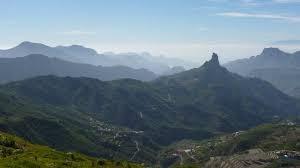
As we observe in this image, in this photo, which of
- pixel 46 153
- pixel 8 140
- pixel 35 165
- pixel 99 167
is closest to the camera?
pixel 35 165

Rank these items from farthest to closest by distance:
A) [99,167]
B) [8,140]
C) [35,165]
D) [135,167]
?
[135,167] < [8,140] < [99,167] < [35,165]

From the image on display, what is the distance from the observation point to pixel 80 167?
2421 inches

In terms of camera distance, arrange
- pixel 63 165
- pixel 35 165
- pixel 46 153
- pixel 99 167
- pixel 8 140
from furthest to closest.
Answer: pixel 8 140
pixel 46 153
pixel 99 167
pixel 63 165
pixel 35 165

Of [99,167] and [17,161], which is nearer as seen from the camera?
[17,161]

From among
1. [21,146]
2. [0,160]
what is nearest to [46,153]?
[21,146]

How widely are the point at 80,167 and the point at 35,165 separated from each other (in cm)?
773

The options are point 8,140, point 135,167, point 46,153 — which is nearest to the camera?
point 46,153

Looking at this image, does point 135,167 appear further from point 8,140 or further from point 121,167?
point 8,140

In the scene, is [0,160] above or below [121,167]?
above

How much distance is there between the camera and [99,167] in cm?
6738

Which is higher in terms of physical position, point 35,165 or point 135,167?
point 35,165

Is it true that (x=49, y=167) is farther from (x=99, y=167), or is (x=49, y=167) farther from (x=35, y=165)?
(x=99, y=167)

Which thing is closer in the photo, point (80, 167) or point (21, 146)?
point (80, 167)

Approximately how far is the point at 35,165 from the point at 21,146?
2553cm
